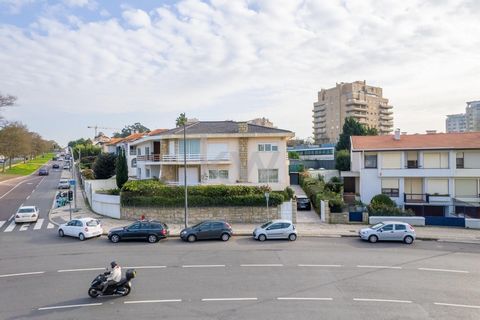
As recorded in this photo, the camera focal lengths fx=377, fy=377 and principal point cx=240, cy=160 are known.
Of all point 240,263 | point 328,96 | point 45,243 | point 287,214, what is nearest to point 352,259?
point 240,263

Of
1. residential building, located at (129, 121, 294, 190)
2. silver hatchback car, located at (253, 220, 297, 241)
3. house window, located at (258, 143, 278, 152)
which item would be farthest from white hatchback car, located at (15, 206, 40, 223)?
house window, located at (258, 143, 278, 152)

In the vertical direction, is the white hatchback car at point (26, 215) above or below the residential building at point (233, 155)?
below

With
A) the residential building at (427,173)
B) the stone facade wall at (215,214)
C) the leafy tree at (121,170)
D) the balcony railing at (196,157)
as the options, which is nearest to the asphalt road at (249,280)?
the stone facade wall at (215,214)

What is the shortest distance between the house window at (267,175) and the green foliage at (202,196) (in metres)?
5.63

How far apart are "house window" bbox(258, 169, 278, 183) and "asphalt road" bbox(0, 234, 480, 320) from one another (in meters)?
13.5

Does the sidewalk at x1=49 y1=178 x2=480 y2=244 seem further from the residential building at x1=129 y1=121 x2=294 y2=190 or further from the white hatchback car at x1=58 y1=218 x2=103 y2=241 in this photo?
the residential building at x1=129 y1=121 x2=294 y2=190

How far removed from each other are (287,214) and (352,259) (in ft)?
37.1

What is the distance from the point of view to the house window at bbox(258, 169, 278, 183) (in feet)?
120

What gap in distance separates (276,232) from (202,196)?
8.71 meters

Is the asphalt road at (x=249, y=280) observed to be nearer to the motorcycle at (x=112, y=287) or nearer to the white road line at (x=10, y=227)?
the motorcycle at (x=112, y=287)

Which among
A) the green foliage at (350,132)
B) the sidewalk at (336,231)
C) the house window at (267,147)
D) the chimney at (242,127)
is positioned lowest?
the sidewalk at (336,231)

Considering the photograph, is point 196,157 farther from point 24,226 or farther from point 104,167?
point 104,167

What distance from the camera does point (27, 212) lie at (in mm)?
30906

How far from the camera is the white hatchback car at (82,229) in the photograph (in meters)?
24.5
